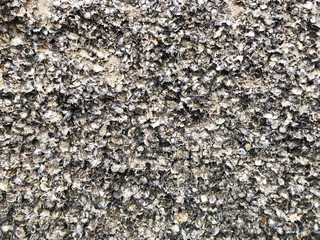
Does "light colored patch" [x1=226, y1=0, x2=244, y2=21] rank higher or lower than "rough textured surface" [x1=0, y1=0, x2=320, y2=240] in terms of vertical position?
higher

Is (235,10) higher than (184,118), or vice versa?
(235,10)

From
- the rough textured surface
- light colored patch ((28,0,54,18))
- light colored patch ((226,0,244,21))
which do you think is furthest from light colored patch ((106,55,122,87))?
light colored patch ((226,0,244,21))

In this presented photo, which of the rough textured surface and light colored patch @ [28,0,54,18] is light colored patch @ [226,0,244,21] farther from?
light colored patch @ [28,0,54,18]

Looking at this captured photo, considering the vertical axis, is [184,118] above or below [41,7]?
below

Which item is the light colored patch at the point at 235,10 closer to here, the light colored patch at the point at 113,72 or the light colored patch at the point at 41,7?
the light colored patch at the point at 113,72

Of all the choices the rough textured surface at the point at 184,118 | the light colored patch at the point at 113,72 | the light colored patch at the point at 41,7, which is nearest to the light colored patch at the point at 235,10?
the rough textured surface at the point at 184,118

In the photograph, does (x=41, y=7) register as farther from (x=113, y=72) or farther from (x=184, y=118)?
(x=184, y=118)

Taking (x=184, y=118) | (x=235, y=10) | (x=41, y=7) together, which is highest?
(x=235, y=10)

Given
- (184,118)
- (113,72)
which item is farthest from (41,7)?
(184,118)

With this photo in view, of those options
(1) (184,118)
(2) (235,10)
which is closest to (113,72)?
(1) (184,118)
